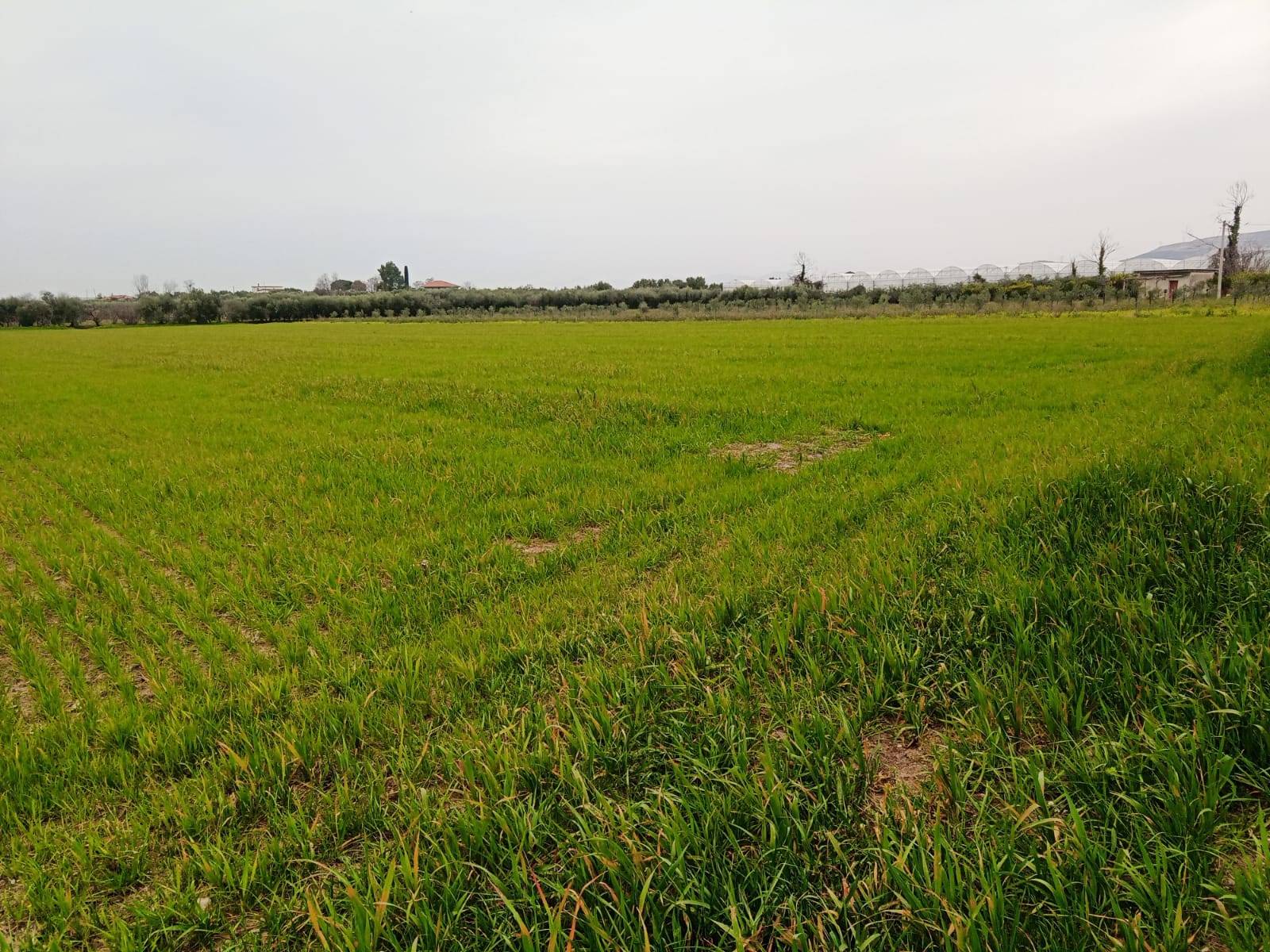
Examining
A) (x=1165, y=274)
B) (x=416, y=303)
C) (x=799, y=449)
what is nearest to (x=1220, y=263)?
(x=1165, y=274)

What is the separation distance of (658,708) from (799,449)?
6.01 m

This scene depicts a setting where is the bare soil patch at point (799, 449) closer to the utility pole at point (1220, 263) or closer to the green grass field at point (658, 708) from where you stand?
the green grass field at point (658, 708)

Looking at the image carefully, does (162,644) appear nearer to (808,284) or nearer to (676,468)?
(676,468)

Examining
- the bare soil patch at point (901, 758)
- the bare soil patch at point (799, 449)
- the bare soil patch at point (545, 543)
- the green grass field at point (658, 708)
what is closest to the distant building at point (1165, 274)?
the bare soil patch at point (799, 449)

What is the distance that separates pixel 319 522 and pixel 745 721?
4797 mm

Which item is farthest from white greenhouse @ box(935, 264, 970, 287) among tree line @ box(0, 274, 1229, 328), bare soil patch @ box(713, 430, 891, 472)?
bare soil patch @ box(713, 430, 891, 472)

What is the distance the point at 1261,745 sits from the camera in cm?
208

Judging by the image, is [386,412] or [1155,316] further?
[1155,316]

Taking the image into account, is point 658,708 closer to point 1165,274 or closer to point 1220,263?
point 1220,263

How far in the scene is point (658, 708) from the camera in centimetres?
279

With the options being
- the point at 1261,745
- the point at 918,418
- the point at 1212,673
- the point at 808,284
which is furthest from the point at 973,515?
the point at 808,284

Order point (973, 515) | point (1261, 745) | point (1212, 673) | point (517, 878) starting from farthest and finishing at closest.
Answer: point (973, 515) < point (1212, 673) < point (1261, 745) < point (517, 878)

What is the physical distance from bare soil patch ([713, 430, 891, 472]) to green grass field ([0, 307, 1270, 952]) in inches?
22.2

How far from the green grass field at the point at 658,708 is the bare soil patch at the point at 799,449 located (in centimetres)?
56
